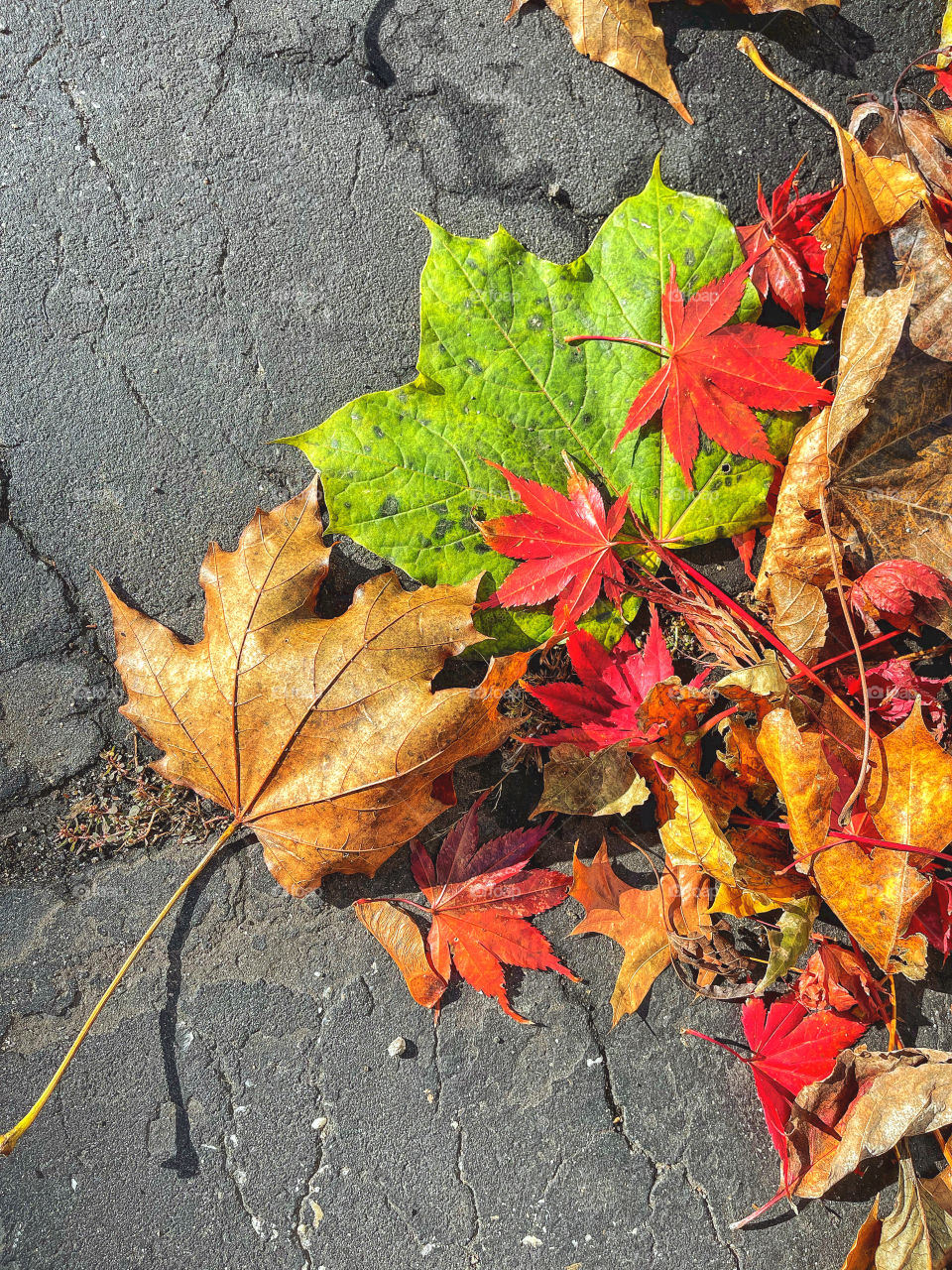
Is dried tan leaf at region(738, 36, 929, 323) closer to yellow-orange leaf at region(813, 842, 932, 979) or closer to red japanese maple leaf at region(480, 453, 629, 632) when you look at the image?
red japanese maple leaf at region(480, 453, 629, 632)

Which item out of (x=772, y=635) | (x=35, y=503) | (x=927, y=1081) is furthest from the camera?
(x=35, y=503)

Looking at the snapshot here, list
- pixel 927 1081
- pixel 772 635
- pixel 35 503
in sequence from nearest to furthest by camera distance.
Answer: pixel 927 1081, pixel 772 635, pixel 35 503

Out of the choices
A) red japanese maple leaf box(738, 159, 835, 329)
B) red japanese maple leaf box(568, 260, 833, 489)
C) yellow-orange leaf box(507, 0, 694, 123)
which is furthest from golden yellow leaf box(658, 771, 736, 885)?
yellow-orange leaf box(507, 0, 694, 123)

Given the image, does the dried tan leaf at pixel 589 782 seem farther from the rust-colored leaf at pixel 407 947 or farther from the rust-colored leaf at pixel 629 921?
the rust-colored leaf at pixel 407 947

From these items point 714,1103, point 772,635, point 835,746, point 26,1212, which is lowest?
point 714,1103

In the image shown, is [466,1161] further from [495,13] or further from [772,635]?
[495,13]

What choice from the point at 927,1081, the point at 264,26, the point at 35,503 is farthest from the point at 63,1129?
the point at 264,26
